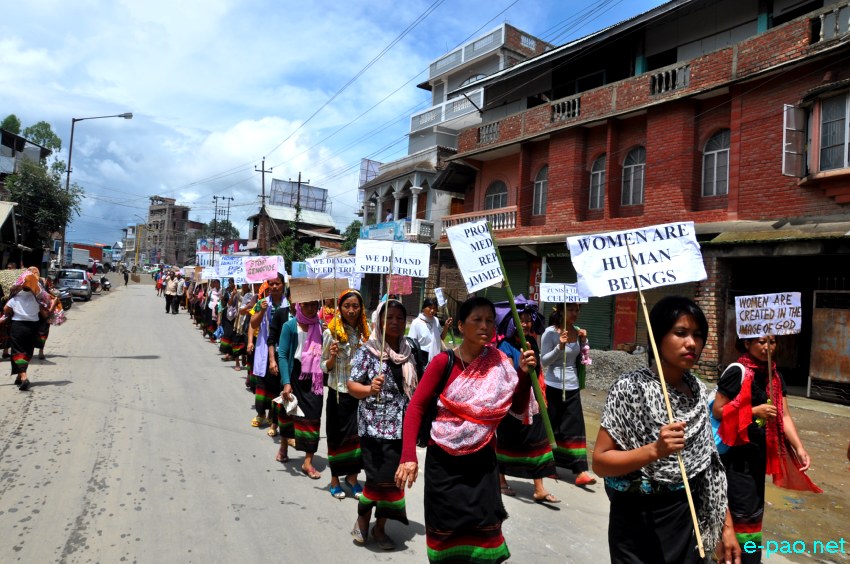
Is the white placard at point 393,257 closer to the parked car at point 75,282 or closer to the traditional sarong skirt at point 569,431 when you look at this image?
the traditional sarong skirt at point 569,431

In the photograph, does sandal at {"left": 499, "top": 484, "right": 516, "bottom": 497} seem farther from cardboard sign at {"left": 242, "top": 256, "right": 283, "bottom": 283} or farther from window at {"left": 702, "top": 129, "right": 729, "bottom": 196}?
window at {"left": 702, "top": 129, "right": 729, "bottom": 196}

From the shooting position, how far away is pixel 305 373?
209 inches

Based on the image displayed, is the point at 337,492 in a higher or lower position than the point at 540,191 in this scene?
lower

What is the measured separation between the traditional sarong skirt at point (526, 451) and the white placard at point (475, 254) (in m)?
1.66

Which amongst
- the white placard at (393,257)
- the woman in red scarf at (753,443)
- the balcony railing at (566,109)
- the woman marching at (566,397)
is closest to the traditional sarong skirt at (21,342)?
the white placard at (393,257)

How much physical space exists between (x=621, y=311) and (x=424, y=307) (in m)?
10.0

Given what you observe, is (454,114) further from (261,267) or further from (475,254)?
(475,254)

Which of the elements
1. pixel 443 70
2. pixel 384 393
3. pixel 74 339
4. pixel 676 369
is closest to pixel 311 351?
pixel 384 393

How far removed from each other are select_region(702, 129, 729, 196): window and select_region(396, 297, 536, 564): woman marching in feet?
42.2

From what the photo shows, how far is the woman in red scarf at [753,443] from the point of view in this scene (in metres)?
3.16

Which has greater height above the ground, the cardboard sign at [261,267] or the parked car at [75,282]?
the cardboard sign at [261,267]

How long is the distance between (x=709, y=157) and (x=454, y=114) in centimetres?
A: 1439

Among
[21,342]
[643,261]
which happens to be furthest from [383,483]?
[21,342]
